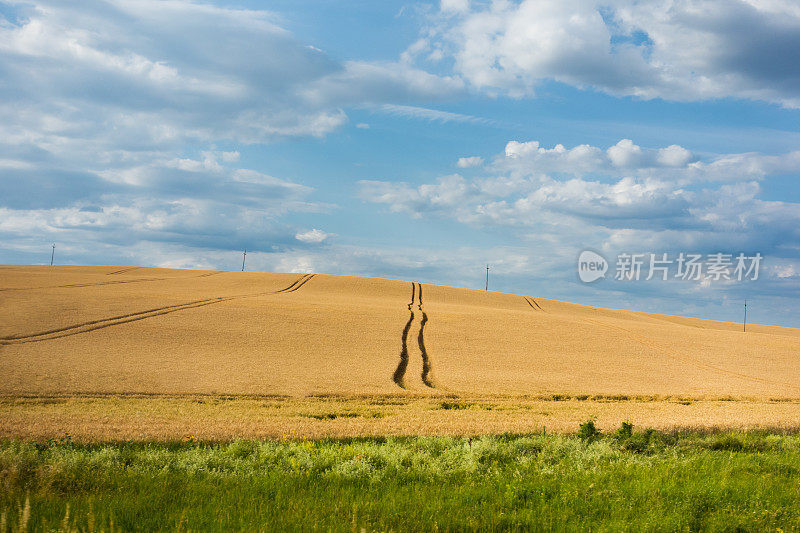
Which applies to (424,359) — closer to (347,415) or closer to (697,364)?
(347,415)

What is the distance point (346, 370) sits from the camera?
95.6 feet

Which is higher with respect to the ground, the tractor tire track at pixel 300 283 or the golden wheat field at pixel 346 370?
the tractor tire track at pixel 300 283

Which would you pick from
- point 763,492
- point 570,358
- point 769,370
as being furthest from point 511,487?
point 769,370

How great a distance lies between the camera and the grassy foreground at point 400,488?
288 inches

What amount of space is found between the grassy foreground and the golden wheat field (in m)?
3.69

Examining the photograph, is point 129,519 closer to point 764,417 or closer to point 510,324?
point 764,417

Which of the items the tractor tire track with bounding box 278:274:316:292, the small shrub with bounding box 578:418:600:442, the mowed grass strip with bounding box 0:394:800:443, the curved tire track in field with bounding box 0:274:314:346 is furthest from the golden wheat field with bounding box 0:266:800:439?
the tractor tire track with bounding box 278:274:316:292

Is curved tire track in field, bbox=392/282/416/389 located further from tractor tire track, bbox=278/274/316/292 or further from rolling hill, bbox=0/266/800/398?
tractor tire track, bbox=278/274/316/292

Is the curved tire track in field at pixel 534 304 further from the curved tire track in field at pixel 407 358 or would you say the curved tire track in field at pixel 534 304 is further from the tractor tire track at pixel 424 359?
the tractor tire track at pixel 424 359

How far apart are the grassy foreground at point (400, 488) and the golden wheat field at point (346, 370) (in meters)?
3.69

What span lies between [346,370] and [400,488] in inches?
816

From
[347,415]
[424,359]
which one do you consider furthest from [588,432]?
[424,359]

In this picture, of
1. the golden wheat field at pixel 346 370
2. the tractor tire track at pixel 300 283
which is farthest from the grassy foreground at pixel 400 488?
the tractor tire track at pixel 300 283

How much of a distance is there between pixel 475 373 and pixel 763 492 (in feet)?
71.3
